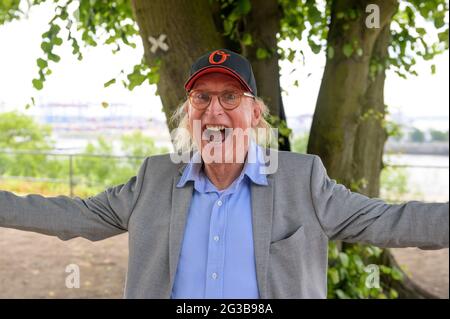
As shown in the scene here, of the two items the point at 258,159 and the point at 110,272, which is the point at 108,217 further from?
the point at 110,272

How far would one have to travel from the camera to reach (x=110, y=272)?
21.9ft

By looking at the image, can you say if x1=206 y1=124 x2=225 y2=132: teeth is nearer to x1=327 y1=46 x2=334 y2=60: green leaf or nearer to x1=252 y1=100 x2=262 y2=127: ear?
x1=252 y1=100 x2=262 y2=127: ear

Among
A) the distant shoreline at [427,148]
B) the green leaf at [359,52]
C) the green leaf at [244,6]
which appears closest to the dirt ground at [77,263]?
the distant shoreline at [427,148]

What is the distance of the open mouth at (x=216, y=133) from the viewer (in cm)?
207

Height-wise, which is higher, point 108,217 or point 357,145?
point 357,145

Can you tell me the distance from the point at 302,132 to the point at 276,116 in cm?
170

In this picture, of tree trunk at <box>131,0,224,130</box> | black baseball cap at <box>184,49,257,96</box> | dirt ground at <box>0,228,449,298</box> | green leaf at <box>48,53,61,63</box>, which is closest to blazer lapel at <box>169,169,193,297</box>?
black baseball cap at <box>184,49,257,96</box>

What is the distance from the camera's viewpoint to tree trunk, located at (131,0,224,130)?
3.09m

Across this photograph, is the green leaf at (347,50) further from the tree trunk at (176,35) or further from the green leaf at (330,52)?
the tree trunk at (176,35)

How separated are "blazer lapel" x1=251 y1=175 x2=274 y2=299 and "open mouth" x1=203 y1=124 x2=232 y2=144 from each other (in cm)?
20

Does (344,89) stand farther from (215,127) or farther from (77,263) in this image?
(77,263)

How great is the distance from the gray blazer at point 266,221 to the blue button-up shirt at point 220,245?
31 millimetres

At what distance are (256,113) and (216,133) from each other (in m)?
0.22

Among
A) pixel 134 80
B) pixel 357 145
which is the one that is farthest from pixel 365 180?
pixel 134 80
